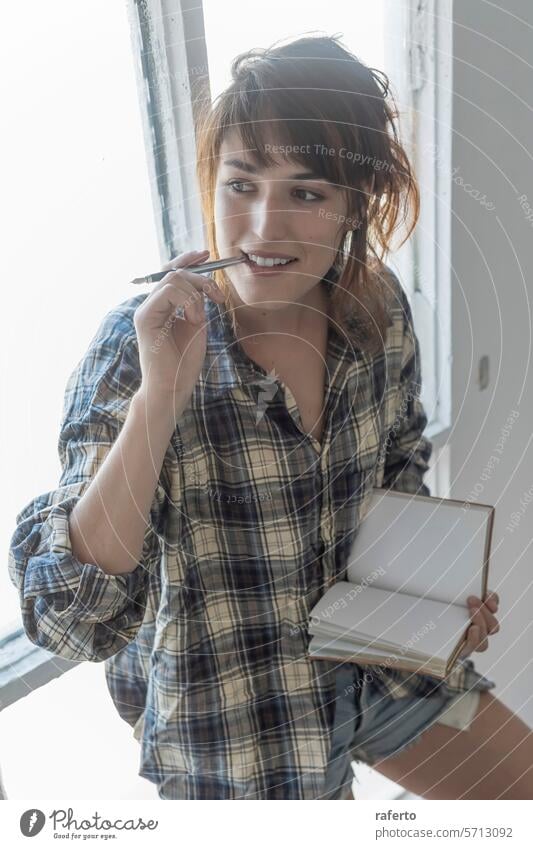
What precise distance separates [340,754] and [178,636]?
14 cm

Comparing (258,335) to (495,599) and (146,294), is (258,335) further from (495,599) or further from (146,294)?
(495,599)

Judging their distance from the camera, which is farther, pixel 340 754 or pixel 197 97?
pixel 340 754

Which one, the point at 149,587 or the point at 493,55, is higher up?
the point at 493,55

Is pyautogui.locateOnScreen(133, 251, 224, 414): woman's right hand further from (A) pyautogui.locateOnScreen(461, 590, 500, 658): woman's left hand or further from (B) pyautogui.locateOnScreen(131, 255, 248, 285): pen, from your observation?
(A) pyautogui.locateOnScreen(461, 590, 500, 658): woman's left hand

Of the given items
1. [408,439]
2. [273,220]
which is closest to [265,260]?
[273,220]

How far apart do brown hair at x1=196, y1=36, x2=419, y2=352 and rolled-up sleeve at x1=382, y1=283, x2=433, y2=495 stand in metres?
0.08

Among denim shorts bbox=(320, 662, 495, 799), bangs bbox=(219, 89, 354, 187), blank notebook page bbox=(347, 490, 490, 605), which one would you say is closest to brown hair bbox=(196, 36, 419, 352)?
bangs bbox=(219, 89, 354, 187)

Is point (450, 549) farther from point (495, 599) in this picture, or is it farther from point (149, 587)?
point (149, 587)

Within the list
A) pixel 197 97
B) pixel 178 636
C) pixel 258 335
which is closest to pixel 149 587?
pixel 178 636

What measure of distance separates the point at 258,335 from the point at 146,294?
0.06m

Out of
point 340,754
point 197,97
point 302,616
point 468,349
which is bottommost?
point 340,754

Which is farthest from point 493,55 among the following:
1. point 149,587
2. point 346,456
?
point 149,587

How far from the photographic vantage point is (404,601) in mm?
474

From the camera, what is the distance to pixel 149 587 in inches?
17.2
